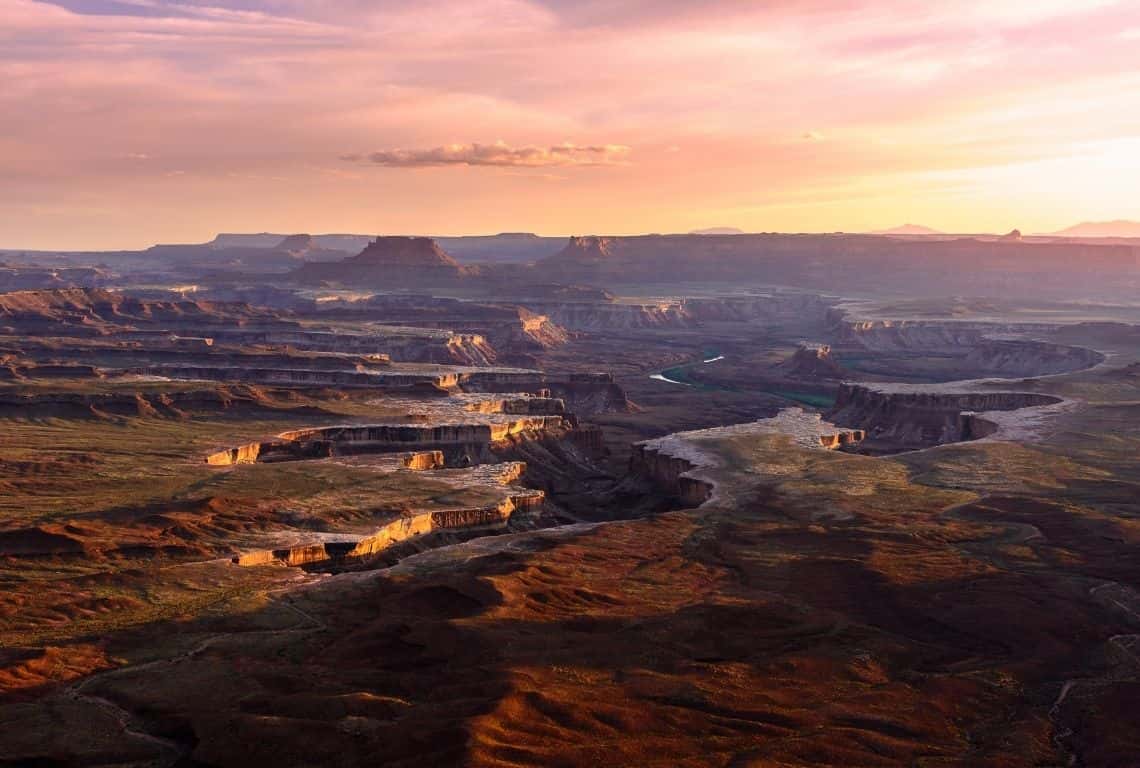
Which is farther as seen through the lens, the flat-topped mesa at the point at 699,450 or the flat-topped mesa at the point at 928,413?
the flat-topped mesa at the point at 928,413

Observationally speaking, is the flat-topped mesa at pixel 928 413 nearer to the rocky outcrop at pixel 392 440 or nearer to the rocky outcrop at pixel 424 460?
the rocky outcrop at pixel 392 440

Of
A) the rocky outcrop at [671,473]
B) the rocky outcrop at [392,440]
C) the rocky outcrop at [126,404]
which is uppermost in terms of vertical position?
the rocky outcrop at [126,404]

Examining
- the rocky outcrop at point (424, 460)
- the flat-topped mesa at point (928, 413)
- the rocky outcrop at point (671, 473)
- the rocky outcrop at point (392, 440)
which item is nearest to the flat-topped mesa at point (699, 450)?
the rocky outcrop at point (671, 473)

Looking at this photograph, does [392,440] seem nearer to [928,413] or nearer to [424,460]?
[424,460]

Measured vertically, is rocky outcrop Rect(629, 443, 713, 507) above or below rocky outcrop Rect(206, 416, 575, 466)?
below

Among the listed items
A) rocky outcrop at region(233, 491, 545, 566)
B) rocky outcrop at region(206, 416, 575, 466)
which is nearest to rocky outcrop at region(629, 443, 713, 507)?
rocky outcrop at region(233, 491, 545, 566)

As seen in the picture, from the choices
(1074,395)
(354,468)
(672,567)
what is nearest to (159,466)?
(354,468)

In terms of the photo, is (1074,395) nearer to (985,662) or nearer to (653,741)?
(985,662)

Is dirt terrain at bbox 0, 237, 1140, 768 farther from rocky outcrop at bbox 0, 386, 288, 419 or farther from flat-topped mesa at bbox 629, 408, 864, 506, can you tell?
rocky outcrop at bbox 0, 386, 288, 419

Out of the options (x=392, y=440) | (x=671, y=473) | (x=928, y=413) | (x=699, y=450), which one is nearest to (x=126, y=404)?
(x=392, y=440)
